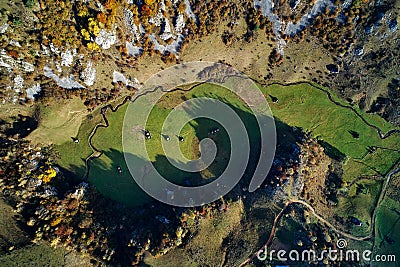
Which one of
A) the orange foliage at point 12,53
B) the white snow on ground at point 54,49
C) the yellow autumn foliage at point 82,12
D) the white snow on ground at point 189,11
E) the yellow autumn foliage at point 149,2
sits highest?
the white snow on ground at point 189,11

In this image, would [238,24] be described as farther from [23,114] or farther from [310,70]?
[23,114]

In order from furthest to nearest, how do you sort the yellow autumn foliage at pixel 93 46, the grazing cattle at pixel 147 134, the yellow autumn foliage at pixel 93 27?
the grazing cattle at pixel 147 134 → the yellow autumn foliage at pixel 93 46 → the yellow autumn foliage at pixel 93 27

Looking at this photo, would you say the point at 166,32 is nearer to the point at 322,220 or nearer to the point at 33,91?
the point at 33,91

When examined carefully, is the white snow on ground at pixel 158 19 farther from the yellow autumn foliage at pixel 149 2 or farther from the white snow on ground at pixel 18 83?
the white snow on ground at pixel 18 83

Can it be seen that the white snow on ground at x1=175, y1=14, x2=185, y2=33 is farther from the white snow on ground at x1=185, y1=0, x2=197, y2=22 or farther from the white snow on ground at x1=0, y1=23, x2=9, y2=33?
the white snow on ground at x1=0, y1=23, x2=9, y2=33

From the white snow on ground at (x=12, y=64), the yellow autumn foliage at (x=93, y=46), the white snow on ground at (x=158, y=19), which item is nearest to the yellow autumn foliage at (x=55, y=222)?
the white snow on ground at (x=12, y=64)

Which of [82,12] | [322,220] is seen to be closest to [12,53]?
[82,12]
